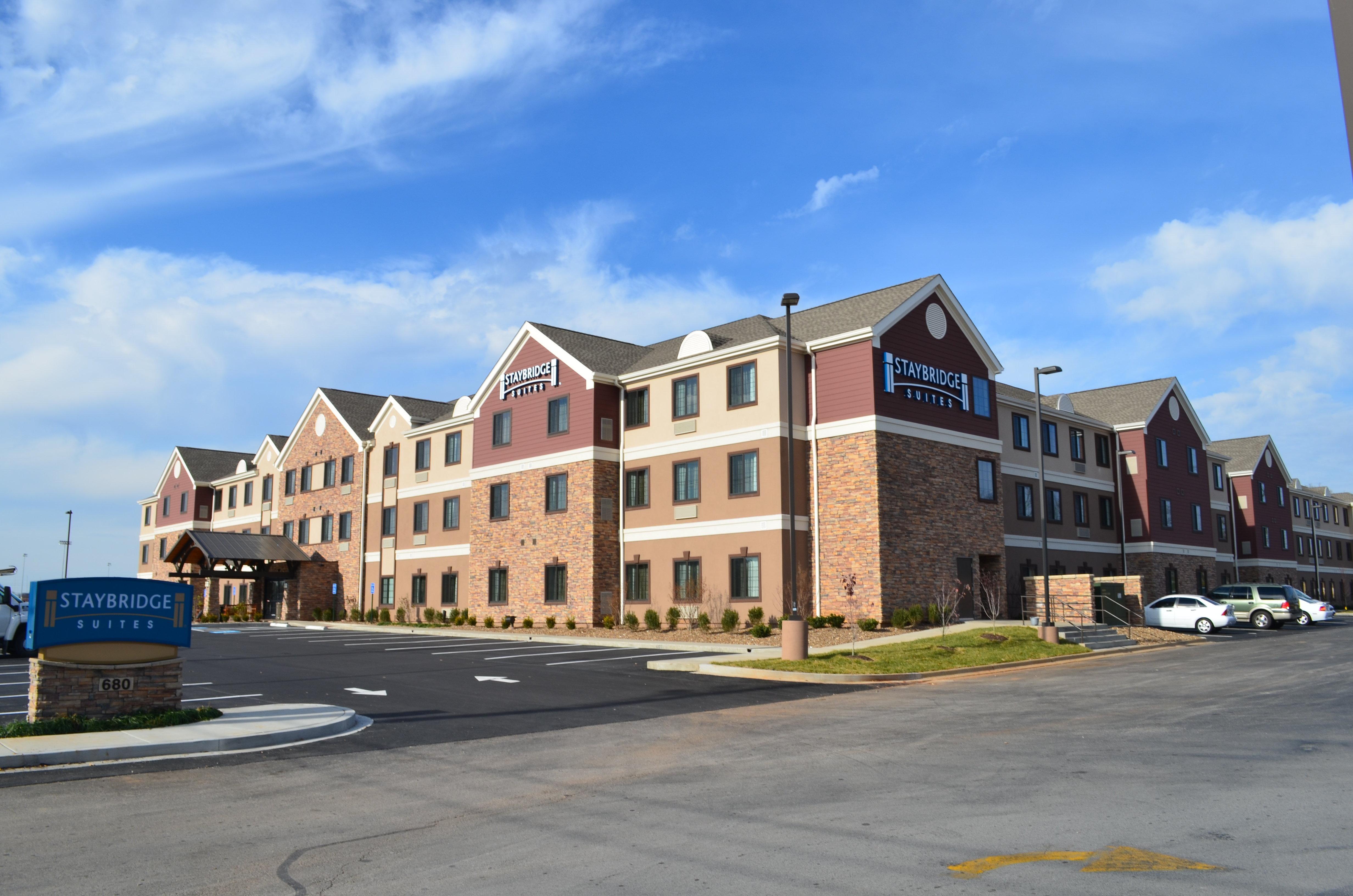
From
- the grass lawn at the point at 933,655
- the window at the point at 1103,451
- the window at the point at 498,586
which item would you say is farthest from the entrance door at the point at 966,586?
the window at the point at 498,586

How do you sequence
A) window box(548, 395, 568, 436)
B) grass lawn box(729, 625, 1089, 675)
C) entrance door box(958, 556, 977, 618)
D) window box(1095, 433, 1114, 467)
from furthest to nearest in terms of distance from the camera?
window box(1095, 433, 1114, 467)
window box(548, 395, 568, 436)
entrance door box(958, 556, 977, 618)
grass lawn box(729, 625, 1089, 675)

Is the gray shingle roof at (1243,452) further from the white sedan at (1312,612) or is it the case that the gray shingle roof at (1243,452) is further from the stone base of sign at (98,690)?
the stone base of sign at (98,690)

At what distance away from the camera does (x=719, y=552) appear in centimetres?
3216

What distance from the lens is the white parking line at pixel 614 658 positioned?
22812 millimetres

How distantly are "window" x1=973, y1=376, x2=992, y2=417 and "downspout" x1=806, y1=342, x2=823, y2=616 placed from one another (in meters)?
6.43

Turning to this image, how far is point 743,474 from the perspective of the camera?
31734 millimetres

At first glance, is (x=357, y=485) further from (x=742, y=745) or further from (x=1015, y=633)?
(x=742, y=745)

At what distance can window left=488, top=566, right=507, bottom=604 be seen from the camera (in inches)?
1560

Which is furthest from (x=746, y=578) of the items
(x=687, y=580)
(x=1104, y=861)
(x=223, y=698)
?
(x=1104, y=861)

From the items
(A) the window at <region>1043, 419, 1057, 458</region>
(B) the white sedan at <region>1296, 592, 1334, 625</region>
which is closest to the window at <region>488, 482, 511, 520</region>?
(A) the window at <region>1043, 419, 1057, 458</region>

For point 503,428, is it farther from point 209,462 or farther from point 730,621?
point 209,462

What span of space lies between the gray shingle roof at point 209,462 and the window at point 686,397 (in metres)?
42.8

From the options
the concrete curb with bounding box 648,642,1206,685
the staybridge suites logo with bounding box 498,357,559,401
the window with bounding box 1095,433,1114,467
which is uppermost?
the staybridge suites logo with bounding box 498,357,559,401

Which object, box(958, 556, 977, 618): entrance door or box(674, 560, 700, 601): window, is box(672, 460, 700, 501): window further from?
box(958, 556, 977, 618): entrance door
